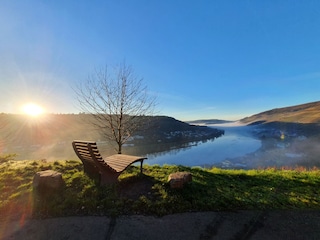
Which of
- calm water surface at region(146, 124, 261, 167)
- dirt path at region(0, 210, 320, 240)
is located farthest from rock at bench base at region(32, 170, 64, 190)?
calm water surface at region(146, 124, 261, 167)

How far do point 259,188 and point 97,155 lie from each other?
5.37m

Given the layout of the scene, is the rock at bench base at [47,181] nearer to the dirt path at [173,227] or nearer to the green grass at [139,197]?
the green grass at [139,197]

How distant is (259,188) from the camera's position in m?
6.28

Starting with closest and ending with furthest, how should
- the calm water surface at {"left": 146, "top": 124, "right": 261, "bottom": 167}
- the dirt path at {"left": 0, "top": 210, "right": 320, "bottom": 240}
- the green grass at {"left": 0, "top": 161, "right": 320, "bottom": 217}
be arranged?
the dirt path at {"left": 0, "top": 210, "right": 320, "bottom": 240} → the green grass at {"left": 0, "top": 161, "right": 320, "bottom": 217} → the calm water surface at {"left": 146, "top": 124, "right": 261, "bottom": 167}

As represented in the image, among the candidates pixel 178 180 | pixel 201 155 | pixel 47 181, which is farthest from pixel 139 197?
pixel 201 155

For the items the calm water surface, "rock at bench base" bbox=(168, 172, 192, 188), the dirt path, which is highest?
"rock at bench base" bbox=(168, 172, 192, 188)

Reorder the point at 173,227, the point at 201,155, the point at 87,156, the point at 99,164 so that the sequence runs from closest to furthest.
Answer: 1. the point at 173,227
2. the point at 99,164
3. the point at 87,156
4. the point at 201,155

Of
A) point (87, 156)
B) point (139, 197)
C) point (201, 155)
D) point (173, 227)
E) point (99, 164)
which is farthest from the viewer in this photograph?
point (201, 155)

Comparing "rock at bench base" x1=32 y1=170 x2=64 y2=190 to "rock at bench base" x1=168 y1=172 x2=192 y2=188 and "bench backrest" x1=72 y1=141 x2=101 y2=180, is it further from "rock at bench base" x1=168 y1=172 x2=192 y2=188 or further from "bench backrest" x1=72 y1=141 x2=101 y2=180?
"rock at bench base" x1=168 y1=172 x2=192 y2=188

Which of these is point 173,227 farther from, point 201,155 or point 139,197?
point 201,155

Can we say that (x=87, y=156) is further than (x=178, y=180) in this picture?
Yes

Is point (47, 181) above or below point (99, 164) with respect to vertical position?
below

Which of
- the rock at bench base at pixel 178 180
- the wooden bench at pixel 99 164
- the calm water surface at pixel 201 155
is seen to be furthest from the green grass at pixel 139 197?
the calm water surface at pixel 201 155

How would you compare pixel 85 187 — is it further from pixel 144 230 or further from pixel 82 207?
pixel 144 230
